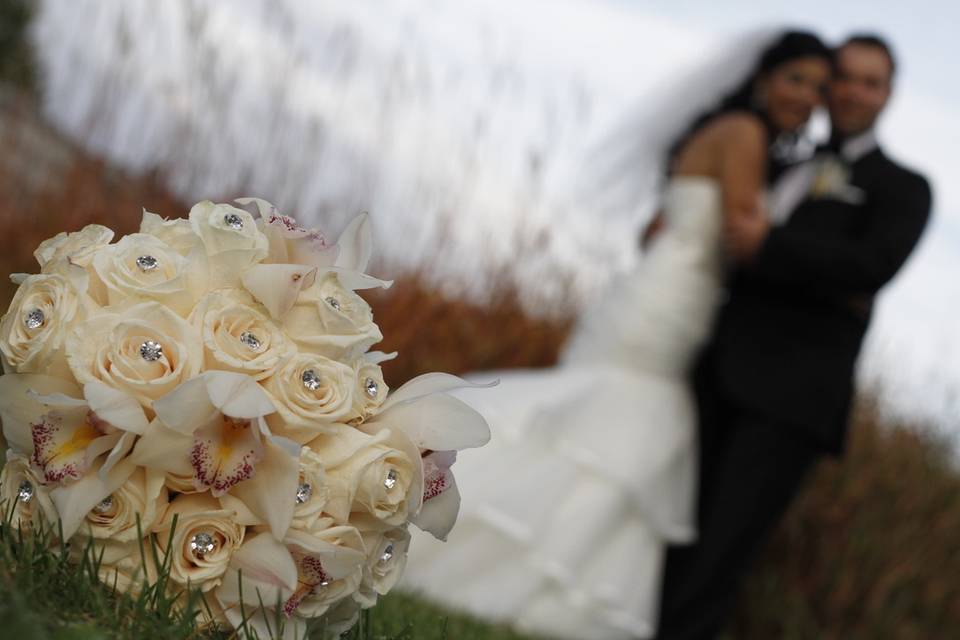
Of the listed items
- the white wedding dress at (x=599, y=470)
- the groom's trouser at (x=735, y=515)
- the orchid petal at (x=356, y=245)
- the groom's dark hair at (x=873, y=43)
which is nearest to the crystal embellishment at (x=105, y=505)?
the orchid petal at (x=356, y=245)

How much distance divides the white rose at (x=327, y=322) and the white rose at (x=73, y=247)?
221 millimetres

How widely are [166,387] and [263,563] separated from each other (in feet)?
0.62

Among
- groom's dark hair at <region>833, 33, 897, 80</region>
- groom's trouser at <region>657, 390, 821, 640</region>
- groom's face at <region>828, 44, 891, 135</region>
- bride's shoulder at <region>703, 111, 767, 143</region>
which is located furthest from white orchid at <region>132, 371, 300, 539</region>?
groom's dark hair at <region>833, 33, 897, 80</region>

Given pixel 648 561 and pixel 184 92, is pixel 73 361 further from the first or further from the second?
pixel 184 92

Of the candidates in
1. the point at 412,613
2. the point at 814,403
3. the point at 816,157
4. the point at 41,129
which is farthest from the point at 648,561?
the point at 41,129

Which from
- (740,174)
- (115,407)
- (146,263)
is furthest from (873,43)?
(115,407)

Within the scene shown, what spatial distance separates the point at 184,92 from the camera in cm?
379

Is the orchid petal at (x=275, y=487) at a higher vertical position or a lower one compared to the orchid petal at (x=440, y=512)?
higher

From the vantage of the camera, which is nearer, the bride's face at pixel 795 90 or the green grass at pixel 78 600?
the green grass at pixel 78 600

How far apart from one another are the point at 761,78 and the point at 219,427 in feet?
10.1

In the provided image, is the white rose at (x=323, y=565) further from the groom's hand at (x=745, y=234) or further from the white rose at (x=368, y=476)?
the groom's hand at (x=745, y=234)

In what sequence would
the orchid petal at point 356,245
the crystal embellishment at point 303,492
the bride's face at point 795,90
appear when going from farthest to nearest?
the bride's face at point 795,90
the orchid petal at point 356,245
the crystal embellishment at point 303,492

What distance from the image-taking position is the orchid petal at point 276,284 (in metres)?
0.94

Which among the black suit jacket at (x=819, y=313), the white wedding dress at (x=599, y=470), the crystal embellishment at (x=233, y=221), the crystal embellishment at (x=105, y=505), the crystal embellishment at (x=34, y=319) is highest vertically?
the crystal embellishment at (x=233, y=221)
